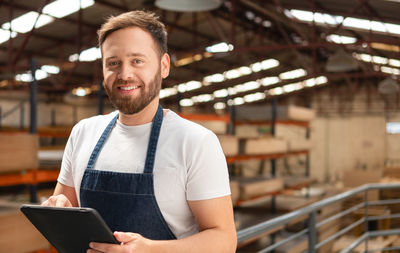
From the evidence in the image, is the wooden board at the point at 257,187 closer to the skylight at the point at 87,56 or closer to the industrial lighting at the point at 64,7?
the industrial lighting at the point at 64,7

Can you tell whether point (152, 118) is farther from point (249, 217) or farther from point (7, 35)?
point (7, 35)

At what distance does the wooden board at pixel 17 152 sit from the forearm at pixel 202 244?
3.35m

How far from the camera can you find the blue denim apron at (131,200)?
118 cm

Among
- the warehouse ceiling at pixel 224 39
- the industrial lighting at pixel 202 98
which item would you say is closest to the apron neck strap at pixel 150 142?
the warehouse ceiling at pixel 224 39

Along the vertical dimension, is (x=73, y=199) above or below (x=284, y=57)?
below

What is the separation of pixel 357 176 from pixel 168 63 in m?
14.1

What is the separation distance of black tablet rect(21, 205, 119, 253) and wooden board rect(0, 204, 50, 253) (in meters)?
2.71

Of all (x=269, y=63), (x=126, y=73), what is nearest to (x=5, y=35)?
(x=126, y=73)

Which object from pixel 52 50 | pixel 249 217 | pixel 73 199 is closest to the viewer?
pixel 73 199

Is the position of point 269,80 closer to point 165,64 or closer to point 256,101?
point 256,101

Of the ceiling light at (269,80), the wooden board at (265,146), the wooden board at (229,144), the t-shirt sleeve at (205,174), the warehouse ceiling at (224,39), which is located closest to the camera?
the t-shirt sleeve at (205,174)

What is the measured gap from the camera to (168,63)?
4.37 feet

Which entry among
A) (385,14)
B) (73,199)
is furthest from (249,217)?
(73,199)

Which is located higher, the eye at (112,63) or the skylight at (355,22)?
the skylight at (355,22)
